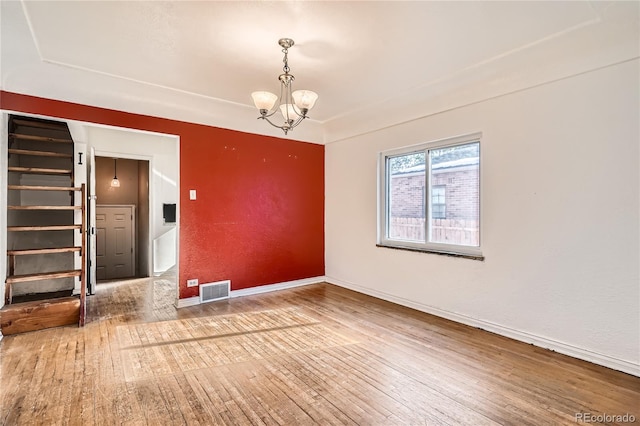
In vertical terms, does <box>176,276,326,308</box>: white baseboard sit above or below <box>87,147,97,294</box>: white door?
below

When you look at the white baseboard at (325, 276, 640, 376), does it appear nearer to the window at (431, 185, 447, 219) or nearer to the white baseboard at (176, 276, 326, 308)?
the window at (431, 185, 447, 219)

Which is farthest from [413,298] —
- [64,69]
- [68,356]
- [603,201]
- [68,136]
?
[68,136]

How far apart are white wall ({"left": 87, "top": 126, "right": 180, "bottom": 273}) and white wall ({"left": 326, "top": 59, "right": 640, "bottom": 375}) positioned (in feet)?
14.9

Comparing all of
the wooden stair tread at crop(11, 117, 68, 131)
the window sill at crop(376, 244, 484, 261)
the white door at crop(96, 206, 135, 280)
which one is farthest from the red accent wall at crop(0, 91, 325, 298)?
the white door at crop(96, 206, 135, 280)

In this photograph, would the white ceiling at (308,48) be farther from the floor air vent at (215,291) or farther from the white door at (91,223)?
the floor air vent at (215,291)

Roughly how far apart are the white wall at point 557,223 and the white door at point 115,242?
18.3 ft

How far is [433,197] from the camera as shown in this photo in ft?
13.0

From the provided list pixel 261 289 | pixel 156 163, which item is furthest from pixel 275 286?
pixel 156 163

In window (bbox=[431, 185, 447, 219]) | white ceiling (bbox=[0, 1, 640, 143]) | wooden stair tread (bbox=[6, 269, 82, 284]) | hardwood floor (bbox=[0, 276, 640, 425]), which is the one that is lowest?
hardwood floor (bbox=[0, 276, 640, 425])

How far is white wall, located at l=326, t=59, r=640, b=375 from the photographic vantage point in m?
2.49

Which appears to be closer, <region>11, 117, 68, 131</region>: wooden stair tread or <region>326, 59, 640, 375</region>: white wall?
<region>326, 59, 640, 375</region>: white wall

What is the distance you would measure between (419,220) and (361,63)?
2.05 m

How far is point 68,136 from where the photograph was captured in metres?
4.55

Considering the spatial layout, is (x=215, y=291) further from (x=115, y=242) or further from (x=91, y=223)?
(x=115, y=242)
